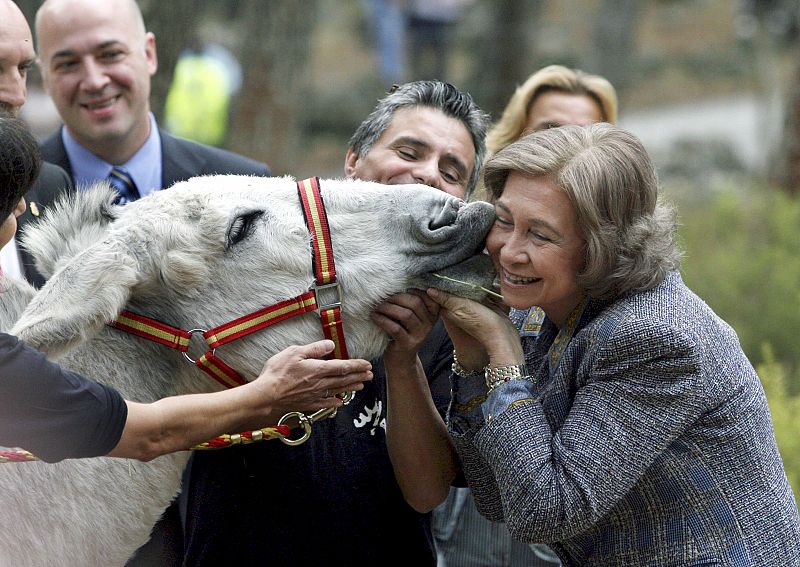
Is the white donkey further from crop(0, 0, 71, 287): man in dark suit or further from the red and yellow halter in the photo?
crop(0, 0, 71, 287): man in dark suit

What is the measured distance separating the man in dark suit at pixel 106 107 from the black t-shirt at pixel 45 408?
7.50 ft

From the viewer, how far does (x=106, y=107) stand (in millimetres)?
4668

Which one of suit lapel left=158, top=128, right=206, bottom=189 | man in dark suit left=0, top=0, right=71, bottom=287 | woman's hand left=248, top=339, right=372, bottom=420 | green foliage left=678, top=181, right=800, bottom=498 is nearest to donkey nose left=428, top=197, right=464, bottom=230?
woman's hand left=248, top=339, right=372, bottom=420

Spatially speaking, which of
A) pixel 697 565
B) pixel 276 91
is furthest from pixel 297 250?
pixel 276 91

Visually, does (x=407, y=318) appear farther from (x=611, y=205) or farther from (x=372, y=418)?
(x=611, y=205)

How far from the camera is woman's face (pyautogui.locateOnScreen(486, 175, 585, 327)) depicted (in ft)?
8.85

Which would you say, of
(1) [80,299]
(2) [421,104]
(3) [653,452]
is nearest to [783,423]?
(2) [421,104]

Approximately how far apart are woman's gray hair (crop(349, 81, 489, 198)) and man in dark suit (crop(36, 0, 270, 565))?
1.13m

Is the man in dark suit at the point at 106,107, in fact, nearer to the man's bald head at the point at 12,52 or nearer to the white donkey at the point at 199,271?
the man's bald head at the point at 12,52

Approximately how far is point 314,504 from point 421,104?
4.71 feet

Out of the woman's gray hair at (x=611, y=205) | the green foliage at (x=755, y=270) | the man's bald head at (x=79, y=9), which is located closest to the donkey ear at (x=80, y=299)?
the woman's gray hair at (x=611, y=205)

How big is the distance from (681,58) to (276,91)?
14135 mm

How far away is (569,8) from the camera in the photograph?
848 inches

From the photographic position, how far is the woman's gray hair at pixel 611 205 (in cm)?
264
